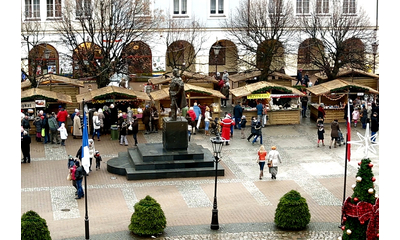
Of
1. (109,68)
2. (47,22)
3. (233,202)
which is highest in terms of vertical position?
(47,22)

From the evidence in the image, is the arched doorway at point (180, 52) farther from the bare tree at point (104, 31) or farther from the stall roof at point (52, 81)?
the stall roof at point (52, 81)

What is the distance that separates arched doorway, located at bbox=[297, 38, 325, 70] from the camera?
4775cm

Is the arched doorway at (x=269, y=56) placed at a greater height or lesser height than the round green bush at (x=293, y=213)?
greater

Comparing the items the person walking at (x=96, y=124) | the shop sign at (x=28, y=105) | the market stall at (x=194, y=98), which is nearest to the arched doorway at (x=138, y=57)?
the market stall at (x=194, y=98)

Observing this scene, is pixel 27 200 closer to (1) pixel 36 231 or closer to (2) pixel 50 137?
(1) pixel 36 231

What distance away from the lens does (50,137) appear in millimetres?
33031

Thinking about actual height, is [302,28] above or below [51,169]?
above

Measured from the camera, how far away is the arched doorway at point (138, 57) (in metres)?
43.4

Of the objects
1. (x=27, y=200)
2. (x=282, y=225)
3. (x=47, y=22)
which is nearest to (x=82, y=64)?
(x=47, y=22)

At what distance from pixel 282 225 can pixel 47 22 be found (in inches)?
1452

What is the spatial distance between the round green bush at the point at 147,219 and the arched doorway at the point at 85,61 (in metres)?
22.8

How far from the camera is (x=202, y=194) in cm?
2372

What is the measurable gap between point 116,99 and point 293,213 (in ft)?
60.1

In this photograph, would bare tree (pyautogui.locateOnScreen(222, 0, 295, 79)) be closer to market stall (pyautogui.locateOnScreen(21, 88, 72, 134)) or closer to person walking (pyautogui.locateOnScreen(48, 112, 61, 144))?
market stall (pyautogui.locateOnScreen(21, 88, 72, 134))
